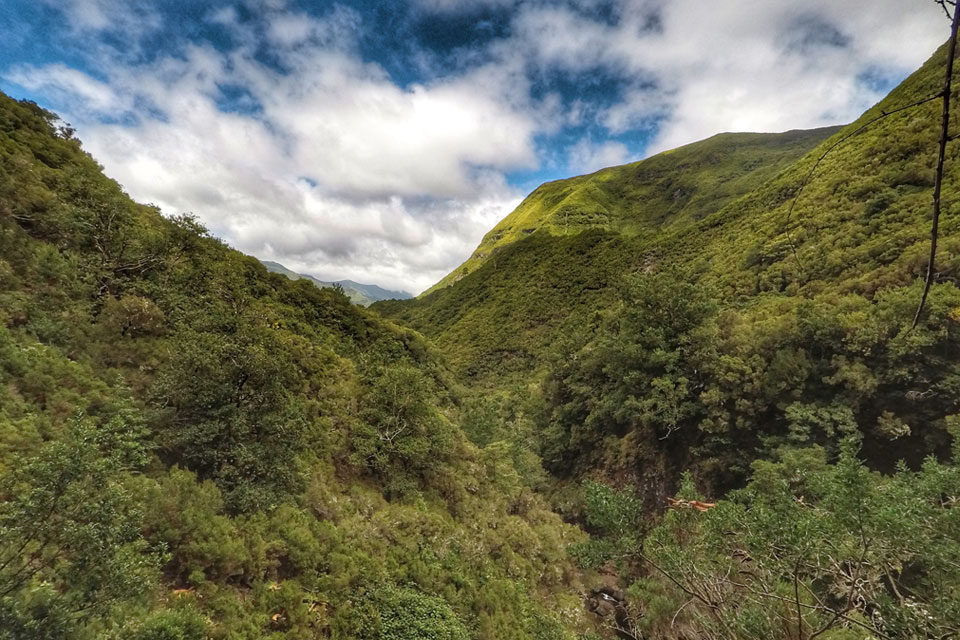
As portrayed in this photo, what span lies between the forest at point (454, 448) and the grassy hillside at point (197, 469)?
8cm

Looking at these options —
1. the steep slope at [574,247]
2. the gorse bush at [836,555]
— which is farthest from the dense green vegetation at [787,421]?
the steep slope at [574,247]

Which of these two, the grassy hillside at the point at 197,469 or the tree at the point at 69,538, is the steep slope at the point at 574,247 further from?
the tree at the point at 69,538

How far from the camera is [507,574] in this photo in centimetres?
1547

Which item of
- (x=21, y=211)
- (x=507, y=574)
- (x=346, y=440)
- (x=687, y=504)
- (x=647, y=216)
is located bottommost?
(x=507, y=574)

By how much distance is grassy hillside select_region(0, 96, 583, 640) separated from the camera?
6508 mm

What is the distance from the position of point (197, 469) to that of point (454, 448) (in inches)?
418

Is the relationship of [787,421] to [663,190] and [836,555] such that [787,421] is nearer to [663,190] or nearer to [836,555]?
[836,555]

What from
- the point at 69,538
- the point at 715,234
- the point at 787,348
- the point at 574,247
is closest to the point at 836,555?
the point at 69,538


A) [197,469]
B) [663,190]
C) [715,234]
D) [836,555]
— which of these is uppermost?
[663,190]

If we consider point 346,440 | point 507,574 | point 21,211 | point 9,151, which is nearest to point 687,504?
point 507,574

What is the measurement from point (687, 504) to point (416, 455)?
9690 millimetres

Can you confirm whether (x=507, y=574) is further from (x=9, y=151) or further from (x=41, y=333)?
(x=9, y=151)

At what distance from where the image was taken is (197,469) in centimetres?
1133

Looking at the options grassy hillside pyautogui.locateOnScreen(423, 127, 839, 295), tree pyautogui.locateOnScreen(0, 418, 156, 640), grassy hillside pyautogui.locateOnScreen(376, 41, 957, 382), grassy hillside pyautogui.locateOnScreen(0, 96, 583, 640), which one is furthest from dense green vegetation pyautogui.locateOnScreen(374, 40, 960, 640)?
grassy hillside pyautogui.locateOnScreen(423, 127, 839, 295)
